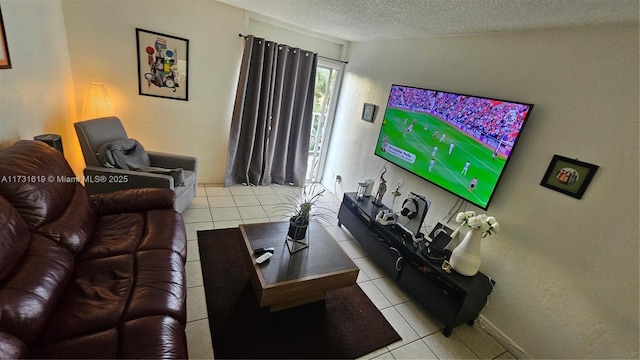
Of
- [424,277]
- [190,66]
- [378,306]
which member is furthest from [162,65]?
[424,277]

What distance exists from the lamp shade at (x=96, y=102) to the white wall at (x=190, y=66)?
182 mm

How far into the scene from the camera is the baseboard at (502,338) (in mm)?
1835

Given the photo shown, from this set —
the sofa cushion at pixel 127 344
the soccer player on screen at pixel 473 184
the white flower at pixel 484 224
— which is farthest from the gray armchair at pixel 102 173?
the soccer player on screen at pixel 473 184

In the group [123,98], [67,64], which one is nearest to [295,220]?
[123,98]

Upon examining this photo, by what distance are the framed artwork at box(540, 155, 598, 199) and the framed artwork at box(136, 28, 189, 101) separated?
3555 millimetres

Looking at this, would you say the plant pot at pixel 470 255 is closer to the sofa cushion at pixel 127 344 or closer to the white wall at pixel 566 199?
the white wall at pixel 566 199

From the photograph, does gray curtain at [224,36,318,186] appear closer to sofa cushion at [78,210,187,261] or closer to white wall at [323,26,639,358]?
sofa cushion at [78,210,187,261]

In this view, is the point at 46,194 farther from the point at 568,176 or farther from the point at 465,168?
the point at 568,176

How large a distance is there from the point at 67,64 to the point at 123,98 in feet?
1.66

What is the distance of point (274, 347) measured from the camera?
1.59 meters

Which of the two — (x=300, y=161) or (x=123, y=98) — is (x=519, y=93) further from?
(x=123, y=98)

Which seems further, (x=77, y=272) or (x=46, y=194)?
(x=46, y=194)

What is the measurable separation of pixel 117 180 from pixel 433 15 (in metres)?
2.87

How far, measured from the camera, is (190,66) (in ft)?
10.0
